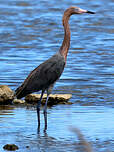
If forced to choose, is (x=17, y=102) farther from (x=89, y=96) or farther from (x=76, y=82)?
(x=76, y=82)

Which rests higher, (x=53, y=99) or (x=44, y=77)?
(x=44, y=77)

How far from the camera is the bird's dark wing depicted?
9102 millimetres

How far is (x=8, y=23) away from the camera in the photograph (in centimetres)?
2394

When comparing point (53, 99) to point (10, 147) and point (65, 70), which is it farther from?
point (65, 70)

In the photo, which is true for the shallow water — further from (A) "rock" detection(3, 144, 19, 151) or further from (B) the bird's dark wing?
(B) the bird's dark wing

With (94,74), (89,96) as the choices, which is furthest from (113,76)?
(89,96)

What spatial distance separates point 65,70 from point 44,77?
5.19m

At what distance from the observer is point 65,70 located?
564 inches

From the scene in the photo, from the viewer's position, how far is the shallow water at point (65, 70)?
26.0 feet

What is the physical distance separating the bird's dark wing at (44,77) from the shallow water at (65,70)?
1.61ft

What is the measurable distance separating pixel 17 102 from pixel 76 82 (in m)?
2.64

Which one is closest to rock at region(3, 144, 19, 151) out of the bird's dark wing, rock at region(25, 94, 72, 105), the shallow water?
the shallow water

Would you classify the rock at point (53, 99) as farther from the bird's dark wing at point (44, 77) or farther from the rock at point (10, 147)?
the rock at point (10, 147)

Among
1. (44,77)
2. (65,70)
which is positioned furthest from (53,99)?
(65,70)
